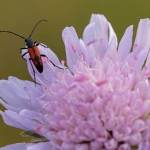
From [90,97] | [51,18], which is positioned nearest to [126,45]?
[90,97]

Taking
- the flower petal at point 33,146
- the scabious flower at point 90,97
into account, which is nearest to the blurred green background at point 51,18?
the scabious flower at point 90,97

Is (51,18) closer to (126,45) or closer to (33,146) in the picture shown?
(126,45)

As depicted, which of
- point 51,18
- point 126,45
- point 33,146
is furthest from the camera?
point 51,18

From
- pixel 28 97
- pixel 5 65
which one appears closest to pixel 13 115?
pixel 28 97

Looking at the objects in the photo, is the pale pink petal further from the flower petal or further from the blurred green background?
the blurred green background

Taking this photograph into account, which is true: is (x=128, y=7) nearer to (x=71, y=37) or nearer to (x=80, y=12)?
(x=80, y=12)

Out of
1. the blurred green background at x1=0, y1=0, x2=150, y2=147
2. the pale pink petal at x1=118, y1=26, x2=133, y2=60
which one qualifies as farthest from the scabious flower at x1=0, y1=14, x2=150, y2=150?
the blurred green background at x1=0, y1=0, x2=150, y2=147

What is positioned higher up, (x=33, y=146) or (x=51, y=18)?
(x=51, y=18)
